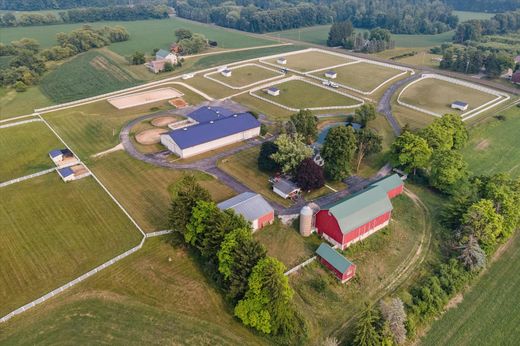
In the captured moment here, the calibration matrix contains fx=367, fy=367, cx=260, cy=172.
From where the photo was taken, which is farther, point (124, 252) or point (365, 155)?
point (365, 155)

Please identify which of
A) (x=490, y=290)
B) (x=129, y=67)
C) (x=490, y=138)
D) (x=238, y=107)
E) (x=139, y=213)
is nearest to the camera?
(x=490, y=290)

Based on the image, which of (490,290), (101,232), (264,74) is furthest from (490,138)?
(101,232)

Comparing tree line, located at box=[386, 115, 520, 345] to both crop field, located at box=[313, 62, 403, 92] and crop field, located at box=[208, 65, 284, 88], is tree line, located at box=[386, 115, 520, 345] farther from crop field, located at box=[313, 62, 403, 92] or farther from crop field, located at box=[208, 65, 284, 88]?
crop field, located at box=[208, 65, 284, 88]

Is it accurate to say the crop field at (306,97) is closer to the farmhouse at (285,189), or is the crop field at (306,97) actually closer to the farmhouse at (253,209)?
the farmhouse at (285,189)

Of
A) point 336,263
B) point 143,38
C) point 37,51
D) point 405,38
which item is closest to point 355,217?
point 336,263

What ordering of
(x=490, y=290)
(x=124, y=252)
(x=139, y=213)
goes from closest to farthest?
(x=490, y=290), (x=124, y=252), (x=139, y=213)

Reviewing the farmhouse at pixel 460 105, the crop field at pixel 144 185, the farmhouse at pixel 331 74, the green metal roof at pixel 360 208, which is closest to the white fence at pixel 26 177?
the crop field at pixel 144 185

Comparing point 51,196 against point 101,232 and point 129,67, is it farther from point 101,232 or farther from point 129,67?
point 129,67

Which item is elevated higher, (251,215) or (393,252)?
(251,215)
